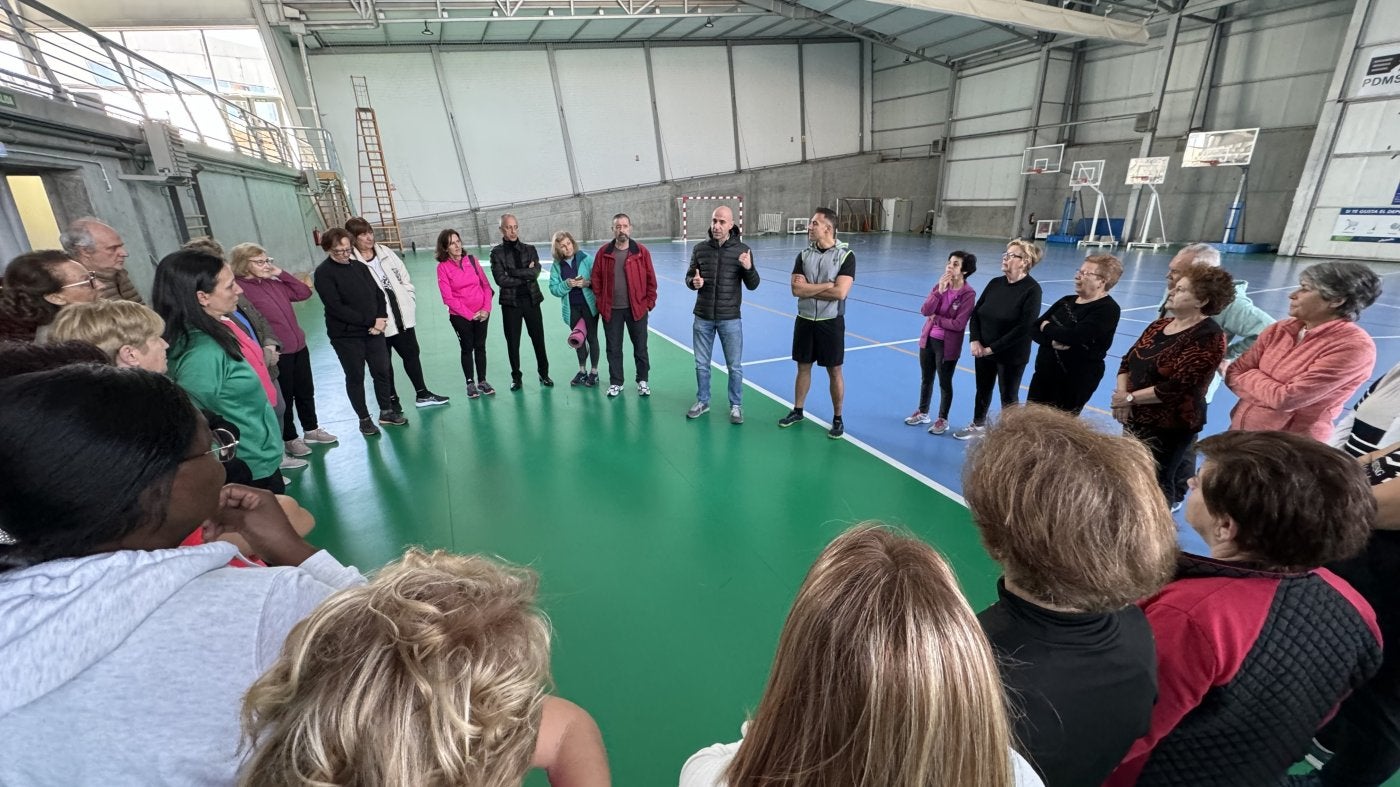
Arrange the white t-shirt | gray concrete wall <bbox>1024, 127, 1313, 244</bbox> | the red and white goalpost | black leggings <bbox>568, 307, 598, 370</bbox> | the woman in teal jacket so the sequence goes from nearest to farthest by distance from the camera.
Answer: the white t-shirt, the woman in teal jacket, black leggings <bbox>568, 307, 598, 370</bbox>, gray concrete wall <bbox>1024, 127, 1313, 244</bbox>, the red and white goalpost

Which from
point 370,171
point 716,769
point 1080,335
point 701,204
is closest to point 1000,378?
point 1080,335

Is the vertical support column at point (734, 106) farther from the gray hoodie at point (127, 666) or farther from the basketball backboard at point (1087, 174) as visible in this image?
the gray hoodie at point (127, 666)

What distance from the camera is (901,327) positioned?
28.0ft

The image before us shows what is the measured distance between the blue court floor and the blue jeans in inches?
13.4

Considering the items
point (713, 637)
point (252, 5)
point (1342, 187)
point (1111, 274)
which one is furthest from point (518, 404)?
point (1342, 187)

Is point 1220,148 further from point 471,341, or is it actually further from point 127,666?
point 127,666

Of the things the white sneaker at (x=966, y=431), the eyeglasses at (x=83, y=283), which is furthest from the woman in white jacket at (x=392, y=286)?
the white sneaker at (x=966, y=431)

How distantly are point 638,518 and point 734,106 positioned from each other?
2502 cm

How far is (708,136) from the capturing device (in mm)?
24891

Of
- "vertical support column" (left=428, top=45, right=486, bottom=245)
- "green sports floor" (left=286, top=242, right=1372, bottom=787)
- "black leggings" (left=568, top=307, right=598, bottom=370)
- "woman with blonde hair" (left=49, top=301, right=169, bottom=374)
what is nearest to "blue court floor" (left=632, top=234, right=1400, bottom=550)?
"green sports floor" (left=286, top=242, right=1372, bottom=787)

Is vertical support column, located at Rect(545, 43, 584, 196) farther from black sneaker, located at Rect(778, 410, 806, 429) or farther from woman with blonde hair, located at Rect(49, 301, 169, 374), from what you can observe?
woman with blonde hair, located at Rect(49, 301, 169, 374)

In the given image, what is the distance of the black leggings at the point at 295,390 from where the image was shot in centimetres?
448

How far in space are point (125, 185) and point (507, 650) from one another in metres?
10.2

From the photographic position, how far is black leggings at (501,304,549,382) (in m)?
5.89
